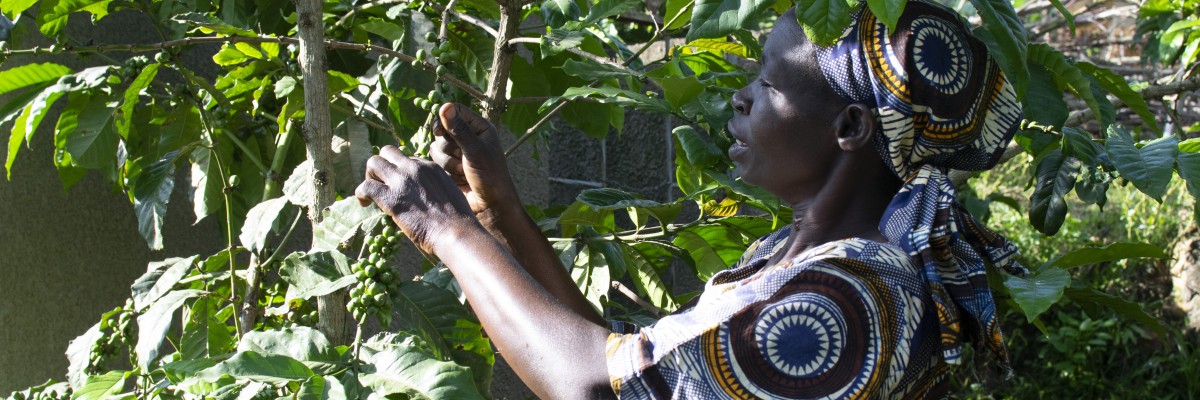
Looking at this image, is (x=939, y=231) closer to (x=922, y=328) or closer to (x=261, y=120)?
(x=922, y=328)

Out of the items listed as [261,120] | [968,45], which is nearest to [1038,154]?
[968,45]

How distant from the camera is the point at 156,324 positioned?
192 centimetres

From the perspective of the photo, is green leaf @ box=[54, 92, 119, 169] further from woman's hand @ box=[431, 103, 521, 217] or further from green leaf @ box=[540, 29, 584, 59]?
green leaf @ box=[540, 29, 584, 59]

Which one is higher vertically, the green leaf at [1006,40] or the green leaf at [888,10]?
the green leaf at [888,10]

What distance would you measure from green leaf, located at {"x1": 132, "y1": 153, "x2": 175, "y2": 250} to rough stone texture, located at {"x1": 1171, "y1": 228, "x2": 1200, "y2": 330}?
496cm

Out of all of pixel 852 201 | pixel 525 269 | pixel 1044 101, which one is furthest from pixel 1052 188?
pixel 525 269

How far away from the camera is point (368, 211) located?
166cm

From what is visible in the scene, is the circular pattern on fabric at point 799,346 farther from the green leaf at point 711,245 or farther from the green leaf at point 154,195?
the green leaf at point 154,195

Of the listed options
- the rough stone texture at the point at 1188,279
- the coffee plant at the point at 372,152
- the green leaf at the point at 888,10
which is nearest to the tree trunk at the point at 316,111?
the coffee plant at the point at 372,152

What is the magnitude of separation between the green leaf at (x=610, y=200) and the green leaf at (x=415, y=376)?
1.68 feet

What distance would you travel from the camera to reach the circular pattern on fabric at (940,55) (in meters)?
1.35

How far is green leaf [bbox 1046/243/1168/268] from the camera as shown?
1.96m

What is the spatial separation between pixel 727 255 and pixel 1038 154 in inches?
23.4

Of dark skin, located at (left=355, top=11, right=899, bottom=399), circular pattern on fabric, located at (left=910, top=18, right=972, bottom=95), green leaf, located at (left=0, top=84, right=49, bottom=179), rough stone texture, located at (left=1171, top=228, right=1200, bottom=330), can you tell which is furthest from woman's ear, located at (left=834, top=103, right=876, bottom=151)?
rough stone texture, located at (left=1171, top=228, right=1200, bottom=330)
